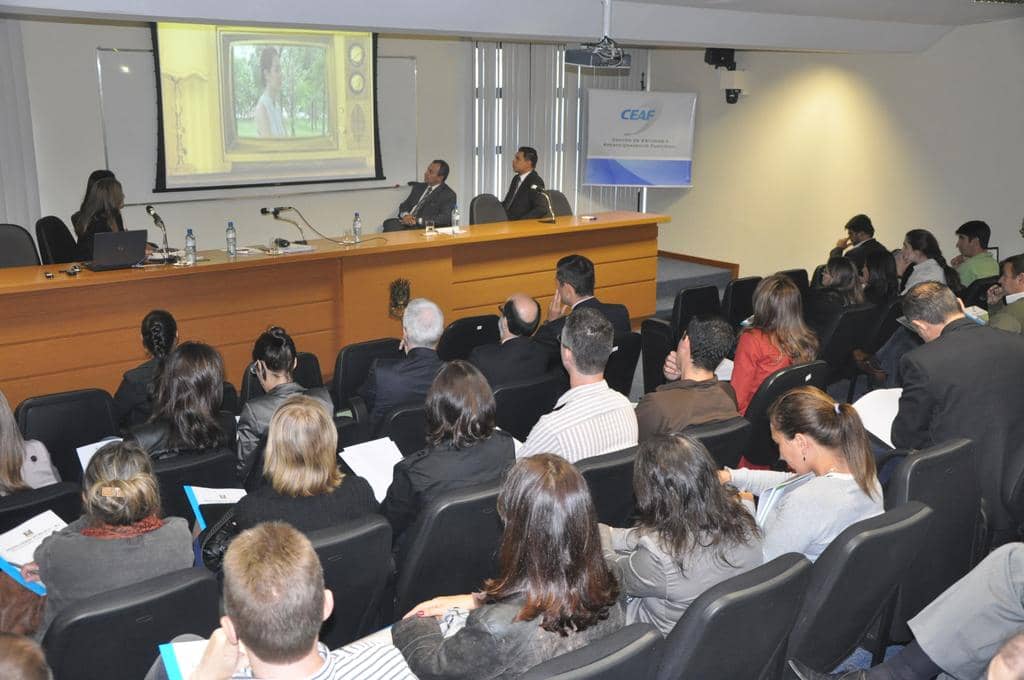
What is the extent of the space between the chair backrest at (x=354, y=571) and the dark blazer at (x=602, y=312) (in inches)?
86.4

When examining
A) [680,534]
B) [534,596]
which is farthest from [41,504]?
[680,534]

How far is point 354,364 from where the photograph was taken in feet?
15.8

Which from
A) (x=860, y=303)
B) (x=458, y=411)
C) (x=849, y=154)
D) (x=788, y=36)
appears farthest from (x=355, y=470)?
(x=849, y=154)

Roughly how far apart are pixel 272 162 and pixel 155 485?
6969 millimetres

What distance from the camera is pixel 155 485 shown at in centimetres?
256

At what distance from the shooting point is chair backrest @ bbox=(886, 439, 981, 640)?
2934 mm

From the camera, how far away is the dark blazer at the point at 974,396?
360cm

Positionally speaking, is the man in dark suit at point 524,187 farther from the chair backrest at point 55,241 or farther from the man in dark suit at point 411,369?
the man in dark suit at point 411,369

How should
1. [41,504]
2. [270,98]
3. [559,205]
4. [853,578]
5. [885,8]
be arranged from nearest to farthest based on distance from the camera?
[853,578] → [41,504] → [885,8] → [270,98] → [559,205]

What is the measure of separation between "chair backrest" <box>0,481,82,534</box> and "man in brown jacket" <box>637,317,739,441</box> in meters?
2.03

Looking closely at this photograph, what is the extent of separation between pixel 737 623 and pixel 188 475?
1.97m

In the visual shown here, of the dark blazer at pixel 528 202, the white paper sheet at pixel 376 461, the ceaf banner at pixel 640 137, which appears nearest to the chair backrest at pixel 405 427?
the white paper sheet at pixel 376 461

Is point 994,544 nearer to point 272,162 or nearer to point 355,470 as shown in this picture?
point 355,470

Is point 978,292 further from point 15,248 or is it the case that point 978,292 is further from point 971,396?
point 15,248
